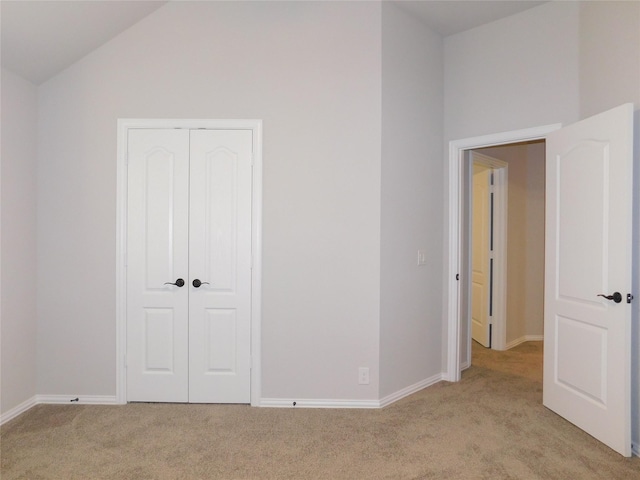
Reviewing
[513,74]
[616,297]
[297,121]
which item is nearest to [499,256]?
[513,74]

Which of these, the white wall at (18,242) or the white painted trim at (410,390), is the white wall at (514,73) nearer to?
the white painted trim at (410,390)

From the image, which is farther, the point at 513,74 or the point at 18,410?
the point at 513,74

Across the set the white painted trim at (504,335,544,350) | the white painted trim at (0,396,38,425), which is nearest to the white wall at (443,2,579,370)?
the white painted trim at (504,335,544,350)

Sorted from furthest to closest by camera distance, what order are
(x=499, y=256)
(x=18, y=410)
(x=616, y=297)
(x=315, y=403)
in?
(x=499, y=256)
(x=315, y=403)
(x=18, y=410)
(x=616, y=297)

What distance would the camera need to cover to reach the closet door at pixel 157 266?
10.3 feet

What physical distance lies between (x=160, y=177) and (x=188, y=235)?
0.50m

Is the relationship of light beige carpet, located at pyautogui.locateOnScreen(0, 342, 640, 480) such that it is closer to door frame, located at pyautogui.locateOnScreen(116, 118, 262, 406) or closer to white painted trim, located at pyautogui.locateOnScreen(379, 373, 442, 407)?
white painted trim, located at pyautogui.locateOnScreen(379, 373, 442, 407)

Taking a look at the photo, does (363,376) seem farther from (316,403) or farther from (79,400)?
(79,400)

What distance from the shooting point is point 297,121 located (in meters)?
3.12

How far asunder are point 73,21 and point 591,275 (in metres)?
3.82

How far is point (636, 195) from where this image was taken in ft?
8.21

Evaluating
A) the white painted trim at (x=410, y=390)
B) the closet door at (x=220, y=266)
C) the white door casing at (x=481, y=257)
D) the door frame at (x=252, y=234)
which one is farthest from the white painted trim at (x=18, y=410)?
the white door casing at (x=481, y=257)

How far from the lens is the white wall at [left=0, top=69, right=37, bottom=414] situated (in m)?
2.84

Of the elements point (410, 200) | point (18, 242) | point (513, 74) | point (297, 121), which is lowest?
point (18, 242)
